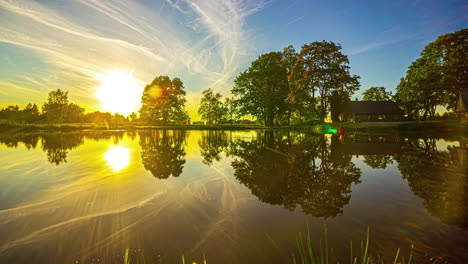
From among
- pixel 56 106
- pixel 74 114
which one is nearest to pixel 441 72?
pixel 56 106

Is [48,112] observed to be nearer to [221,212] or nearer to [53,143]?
[53,143]

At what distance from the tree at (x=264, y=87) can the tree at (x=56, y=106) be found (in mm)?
71449

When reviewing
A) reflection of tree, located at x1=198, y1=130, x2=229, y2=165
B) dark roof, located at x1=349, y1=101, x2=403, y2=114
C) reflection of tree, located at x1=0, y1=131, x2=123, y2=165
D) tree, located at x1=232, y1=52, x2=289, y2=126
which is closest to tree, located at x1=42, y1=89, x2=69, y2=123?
reflection of tree, located at x1=0, y1=131, x2=123, y2=165

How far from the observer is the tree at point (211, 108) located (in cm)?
7412

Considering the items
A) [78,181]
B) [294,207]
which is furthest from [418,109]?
[78,181]

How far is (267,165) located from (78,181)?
278 inches

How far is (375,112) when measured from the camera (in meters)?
55.1

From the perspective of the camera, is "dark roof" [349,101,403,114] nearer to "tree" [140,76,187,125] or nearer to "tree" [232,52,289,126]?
"tree" [232,52,289,126]

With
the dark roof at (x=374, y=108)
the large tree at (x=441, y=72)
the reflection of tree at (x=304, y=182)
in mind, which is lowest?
the reflection of tree at (x=304, y=182)

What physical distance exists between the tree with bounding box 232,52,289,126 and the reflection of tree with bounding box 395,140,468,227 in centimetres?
3590

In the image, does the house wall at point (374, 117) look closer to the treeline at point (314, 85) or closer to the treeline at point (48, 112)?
the treeline at point (314, 85)

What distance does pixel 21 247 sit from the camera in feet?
9.41

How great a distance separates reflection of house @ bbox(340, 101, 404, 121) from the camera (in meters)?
54.4

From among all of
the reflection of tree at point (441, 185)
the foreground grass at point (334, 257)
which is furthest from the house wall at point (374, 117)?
the foreground grass at point (334, 257)
